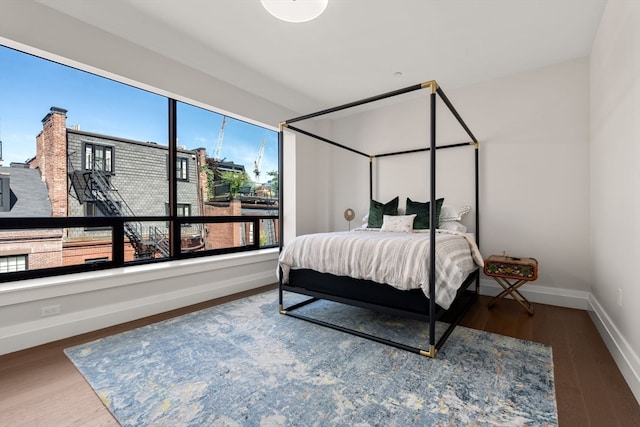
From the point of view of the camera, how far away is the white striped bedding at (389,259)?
2.05 meters

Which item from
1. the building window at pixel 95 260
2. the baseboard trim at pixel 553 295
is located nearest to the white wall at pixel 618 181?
the baseboard trim at pixel 553 295

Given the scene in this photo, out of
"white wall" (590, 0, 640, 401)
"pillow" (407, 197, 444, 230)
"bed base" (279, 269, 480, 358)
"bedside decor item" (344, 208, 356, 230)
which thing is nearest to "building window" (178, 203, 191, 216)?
"bed base" (279, 269, 480, 358)

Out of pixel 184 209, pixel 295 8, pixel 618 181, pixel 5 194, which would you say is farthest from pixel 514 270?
pixel 5 194

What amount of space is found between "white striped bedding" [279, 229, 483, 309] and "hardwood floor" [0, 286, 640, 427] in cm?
70

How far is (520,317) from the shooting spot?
8.92 feet

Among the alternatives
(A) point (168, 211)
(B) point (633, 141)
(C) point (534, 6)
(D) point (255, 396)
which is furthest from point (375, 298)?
(C) point (534, 6)

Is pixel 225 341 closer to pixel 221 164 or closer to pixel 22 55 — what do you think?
pixel 221 164

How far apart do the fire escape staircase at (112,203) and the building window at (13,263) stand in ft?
1.98

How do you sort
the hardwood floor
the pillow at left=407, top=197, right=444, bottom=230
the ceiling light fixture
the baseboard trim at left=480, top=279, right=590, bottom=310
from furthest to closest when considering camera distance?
1. the pillow at left=407, top=197, right=444, bottom=230
2. the baseboard trim at left=480, top=279, right=590, bottom=310
3. the ceiling light fixture
4. the hardwood floor

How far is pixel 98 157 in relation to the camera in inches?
107

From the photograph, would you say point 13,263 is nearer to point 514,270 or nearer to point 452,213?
point 452,213

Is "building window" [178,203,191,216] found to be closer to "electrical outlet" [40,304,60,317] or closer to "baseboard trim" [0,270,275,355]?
"baseboard trim" [0,270,275,355]

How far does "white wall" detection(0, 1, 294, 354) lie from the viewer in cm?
208

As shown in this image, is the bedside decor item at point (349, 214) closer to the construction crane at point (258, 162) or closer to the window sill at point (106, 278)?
the construction crane at point (258, 162)
